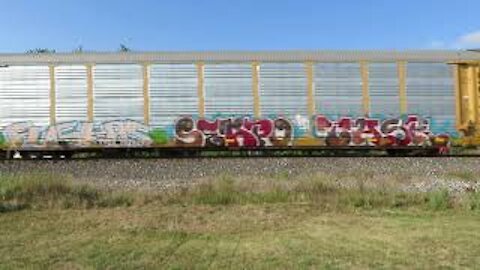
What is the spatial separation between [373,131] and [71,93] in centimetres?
932

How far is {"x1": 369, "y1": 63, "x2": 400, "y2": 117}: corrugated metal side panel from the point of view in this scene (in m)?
18.7

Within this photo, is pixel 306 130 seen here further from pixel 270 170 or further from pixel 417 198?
pixel 417 198

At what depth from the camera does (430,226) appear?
7.88m

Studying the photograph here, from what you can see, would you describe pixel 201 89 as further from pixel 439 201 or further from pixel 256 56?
pixel 439 201

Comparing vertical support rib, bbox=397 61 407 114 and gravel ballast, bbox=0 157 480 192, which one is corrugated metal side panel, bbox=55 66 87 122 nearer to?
→ gravel ballast, bbox=0 157 480 192

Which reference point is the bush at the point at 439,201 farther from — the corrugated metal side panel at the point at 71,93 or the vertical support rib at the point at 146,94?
the corrugated metal side panel at the point at 71,93

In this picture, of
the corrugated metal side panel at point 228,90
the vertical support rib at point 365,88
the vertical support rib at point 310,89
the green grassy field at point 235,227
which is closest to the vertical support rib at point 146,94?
the corrugated metal side panel at point 228,90

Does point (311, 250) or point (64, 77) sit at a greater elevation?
point (64, 77)

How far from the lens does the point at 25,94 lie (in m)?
19.0

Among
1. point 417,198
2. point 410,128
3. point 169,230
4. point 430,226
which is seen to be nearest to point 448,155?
point 410,128

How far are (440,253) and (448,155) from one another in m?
12.8

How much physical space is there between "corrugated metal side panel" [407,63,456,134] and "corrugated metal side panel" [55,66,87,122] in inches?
392

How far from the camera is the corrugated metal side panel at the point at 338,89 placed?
1864cm

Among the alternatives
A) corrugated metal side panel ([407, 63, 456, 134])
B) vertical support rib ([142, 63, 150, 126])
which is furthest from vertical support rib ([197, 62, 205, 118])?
corrugated metal side panel ([407, 63, 456, 134])
